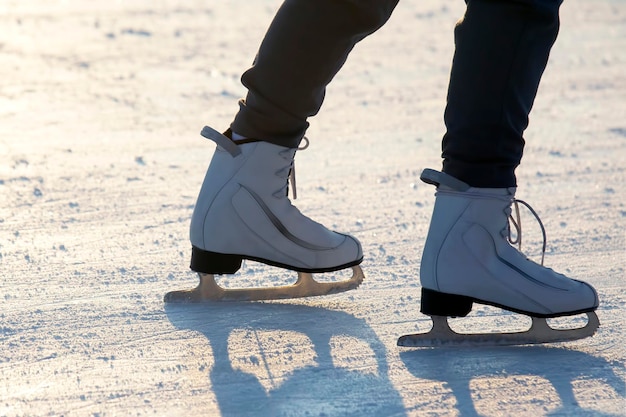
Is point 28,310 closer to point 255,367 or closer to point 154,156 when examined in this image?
point 255,367

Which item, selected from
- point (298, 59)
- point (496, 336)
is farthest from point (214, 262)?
point (496, 336)

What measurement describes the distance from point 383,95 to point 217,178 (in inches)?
65.1

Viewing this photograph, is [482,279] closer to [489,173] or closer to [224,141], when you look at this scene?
[489,173]

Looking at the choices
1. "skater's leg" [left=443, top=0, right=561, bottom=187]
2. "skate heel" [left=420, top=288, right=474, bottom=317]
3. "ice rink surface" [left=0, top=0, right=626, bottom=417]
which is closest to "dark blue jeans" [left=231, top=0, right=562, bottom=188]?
Result: "skater's leg" [left=443, top=0, right=561, bottom=187]

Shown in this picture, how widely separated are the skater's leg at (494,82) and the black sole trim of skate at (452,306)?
0.15 m

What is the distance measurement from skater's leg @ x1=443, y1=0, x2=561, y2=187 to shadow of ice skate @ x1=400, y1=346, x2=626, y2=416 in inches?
8.8

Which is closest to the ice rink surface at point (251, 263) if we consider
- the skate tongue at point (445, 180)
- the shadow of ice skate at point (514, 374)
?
the shadow of ice skate at point (514, 374)

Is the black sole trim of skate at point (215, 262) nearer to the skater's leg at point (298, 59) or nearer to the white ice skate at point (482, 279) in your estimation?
the skater's leg at point (298, 59)

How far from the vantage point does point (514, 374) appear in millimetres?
1349

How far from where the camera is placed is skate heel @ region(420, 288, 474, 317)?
4.76 ft

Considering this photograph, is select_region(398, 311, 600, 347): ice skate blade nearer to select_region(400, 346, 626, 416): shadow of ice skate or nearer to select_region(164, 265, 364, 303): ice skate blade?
select_region(400, 346, 626, 416): shadow of ice skate

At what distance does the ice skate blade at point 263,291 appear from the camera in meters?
1.61

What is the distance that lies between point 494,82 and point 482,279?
26cm

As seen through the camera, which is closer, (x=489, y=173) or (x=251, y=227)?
(x=489, y=173)
